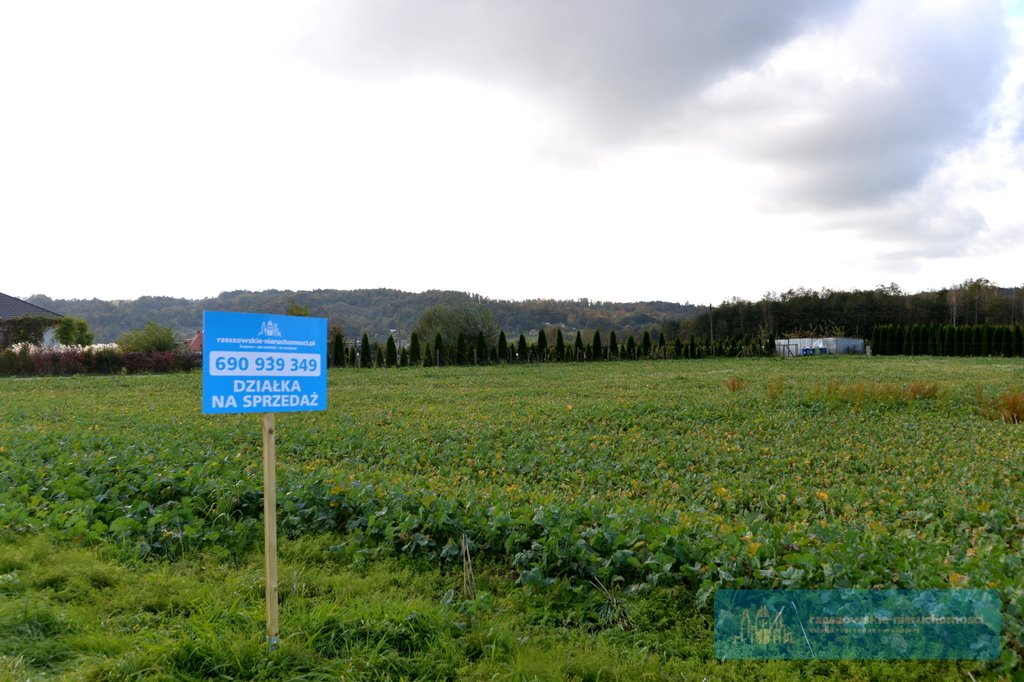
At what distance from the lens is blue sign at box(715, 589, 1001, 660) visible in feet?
10.5

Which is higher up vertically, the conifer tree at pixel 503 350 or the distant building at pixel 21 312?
the distant building at pixel 21 312

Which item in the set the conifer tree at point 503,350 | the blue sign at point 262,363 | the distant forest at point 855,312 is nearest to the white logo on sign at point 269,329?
the blue sign at point 262,363

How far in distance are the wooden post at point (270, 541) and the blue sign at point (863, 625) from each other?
234 centimetres

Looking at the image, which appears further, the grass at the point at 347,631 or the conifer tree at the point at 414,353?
the conifer tree at the point at 414,353

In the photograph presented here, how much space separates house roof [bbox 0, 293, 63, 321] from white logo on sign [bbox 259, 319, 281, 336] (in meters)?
49.1

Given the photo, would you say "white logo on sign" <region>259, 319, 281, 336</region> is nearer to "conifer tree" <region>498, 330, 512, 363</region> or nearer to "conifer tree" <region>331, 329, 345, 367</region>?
"conifer tree" <region>331, 329, 345, 367</region>

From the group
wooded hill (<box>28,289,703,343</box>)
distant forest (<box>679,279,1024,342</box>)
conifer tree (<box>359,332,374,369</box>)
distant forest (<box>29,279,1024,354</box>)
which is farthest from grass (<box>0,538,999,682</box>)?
distant forest (<box>679,279,1024,342</box>)

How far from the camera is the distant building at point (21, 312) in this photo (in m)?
42.6

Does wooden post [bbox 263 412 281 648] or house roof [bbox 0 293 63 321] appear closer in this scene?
wooden post [bbox 263 412 281 648]

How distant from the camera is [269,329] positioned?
3.51 m

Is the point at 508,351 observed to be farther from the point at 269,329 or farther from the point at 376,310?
the point at 376,310

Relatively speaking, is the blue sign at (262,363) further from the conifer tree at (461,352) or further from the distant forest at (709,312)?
the distant forest at (709,312)

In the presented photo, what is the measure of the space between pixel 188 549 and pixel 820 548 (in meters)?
4.57

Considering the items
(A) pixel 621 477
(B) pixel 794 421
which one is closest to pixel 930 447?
(B) pixel 794 421
